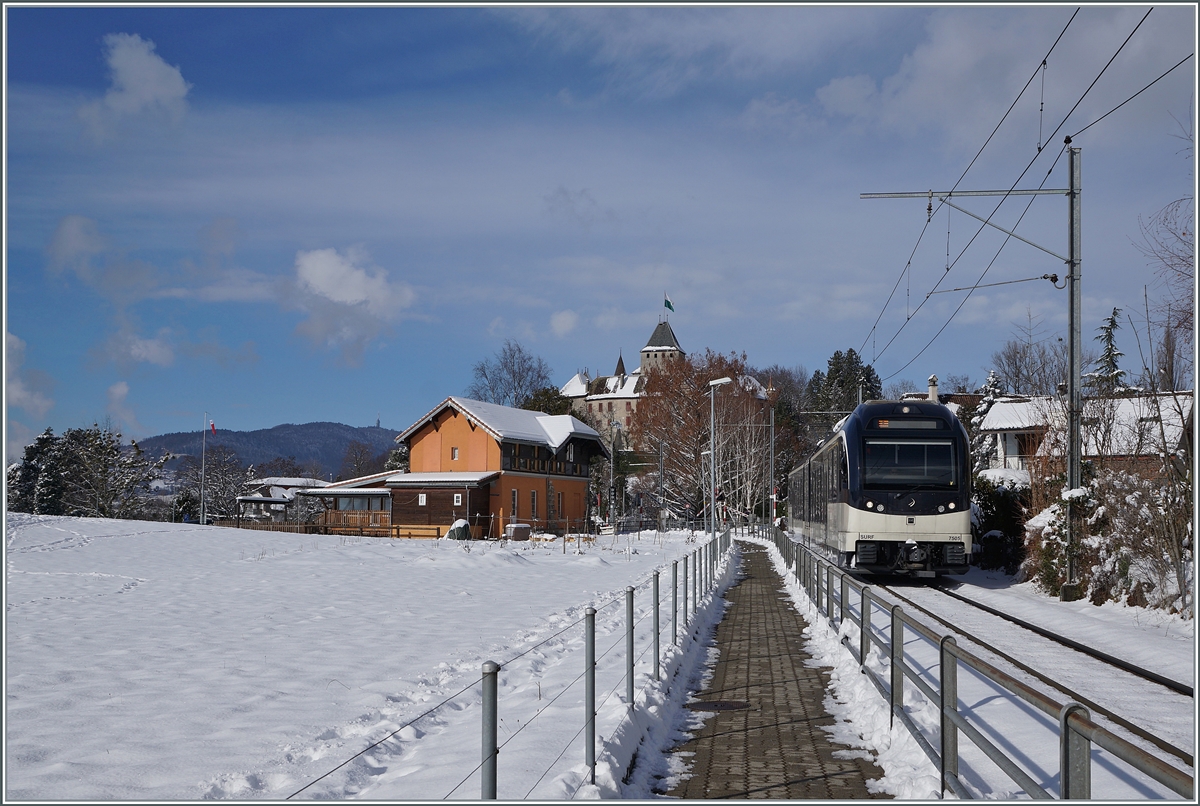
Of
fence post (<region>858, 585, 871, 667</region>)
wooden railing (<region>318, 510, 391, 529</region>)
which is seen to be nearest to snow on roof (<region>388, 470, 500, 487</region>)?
wooden railing (<region>318, 510, 391, 529</region>)

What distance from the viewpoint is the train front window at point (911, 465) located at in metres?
20.3

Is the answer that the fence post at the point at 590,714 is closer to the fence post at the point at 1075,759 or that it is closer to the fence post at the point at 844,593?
the fence post at the point at 1075,759

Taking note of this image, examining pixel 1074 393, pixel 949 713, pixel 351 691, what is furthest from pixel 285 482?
pixel 949 713

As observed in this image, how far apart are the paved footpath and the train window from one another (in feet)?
26.0

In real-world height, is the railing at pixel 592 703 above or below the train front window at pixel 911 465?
below

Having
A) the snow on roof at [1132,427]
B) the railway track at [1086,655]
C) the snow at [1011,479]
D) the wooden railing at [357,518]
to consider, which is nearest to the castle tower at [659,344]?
the wooden railing at [357,518]

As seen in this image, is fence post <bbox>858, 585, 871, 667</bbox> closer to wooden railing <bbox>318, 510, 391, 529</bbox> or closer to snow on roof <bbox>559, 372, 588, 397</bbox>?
wooden railing <bbox>318, 510, 391, 529</bbox>

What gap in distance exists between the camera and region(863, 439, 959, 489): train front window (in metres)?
20.3

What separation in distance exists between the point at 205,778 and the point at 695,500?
61898mm

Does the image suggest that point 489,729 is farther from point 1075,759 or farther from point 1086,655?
point 1086,655

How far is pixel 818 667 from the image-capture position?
37.0 feet

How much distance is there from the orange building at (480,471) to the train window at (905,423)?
3375 centimetres

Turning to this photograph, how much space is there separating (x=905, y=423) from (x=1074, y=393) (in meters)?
3.71

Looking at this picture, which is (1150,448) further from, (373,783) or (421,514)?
(421,514)
